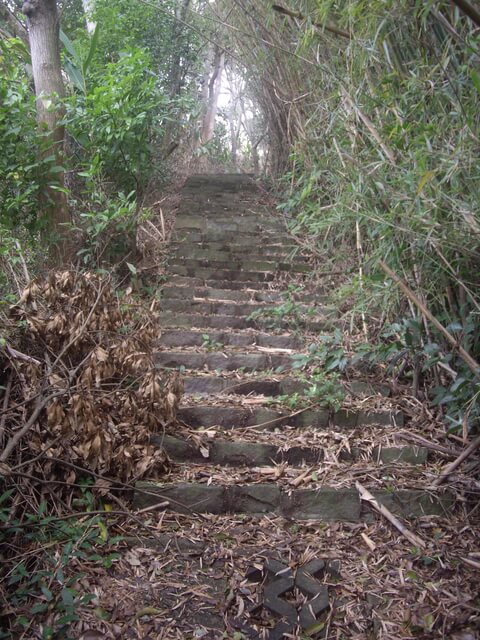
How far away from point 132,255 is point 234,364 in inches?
62.2

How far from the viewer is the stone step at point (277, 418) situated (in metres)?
2.76

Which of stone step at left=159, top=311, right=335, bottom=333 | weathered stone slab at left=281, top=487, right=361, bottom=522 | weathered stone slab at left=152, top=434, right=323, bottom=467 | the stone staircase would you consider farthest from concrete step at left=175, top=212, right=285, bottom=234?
weathered stone slab at left=281, top=487, right=361, bottom=522

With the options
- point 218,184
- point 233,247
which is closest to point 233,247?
point 233,247

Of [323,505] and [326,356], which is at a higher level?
[326,356]

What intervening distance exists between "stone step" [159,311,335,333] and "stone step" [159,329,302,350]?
0.55 feet

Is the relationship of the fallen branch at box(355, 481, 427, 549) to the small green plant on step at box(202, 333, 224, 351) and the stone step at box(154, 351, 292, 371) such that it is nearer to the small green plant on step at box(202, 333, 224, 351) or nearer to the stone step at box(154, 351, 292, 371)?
the stone step at box(154, 351, 292, 371)

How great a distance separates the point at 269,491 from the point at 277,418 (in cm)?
55

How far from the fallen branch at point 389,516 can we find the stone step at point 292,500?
0.09 feet

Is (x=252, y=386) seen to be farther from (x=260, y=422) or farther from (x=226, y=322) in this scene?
(x=226, y=322)

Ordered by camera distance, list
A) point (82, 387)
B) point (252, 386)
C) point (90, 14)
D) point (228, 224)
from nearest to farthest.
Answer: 1. point (82, 387)
2. point (252, 386)
3. point (228, 224)
4. point (90, 14)

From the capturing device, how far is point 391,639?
1.68 meters

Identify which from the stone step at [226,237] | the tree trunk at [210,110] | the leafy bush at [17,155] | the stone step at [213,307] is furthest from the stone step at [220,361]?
the tree trunk at [210,110]

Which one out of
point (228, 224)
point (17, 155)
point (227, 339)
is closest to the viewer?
point (17, 155)

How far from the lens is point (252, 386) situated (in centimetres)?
307
